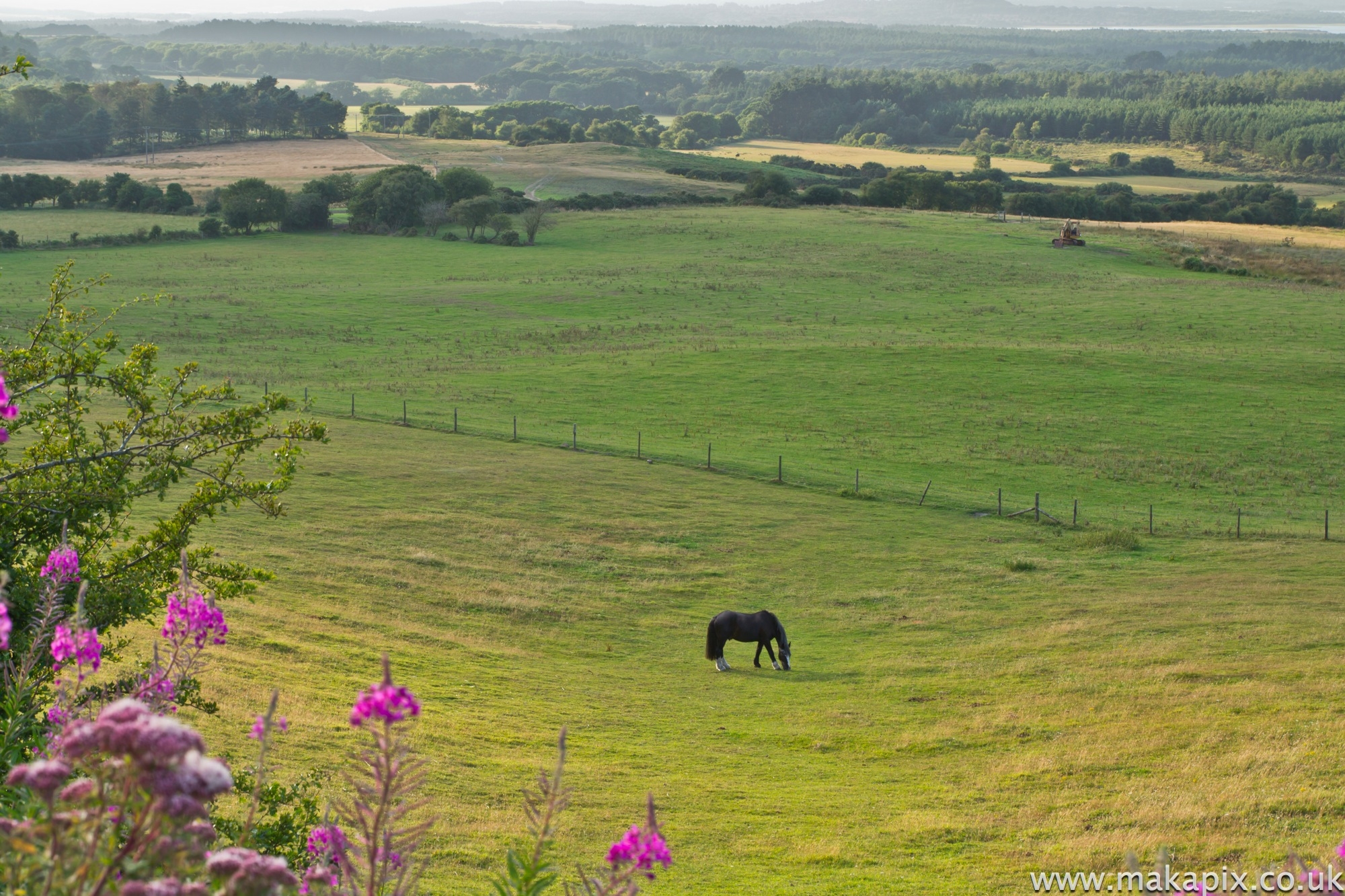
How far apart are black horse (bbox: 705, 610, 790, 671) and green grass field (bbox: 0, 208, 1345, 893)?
55 cm

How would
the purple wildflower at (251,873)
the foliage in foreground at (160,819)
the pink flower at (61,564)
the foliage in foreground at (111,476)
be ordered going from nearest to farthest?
the foliage in foreground at (160,819), the purple wildflower at (251,873), the pink flower at (61,564), the foliage in foreground at (111,476)

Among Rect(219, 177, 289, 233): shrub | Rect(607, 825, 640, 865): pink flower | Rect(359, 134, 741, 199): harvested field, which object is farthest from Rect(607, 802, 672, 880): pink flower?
Rect(359, 134, 741, 199): harvested field

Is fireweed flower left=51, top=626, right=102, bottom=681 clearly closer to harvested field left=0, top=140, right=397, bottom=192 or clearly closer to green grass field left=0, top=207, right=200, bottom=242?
green grass field left=0, top=207, right=200, bottom=242

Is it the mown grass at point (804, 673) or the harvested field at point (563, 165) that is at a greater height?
the harvested field at point (563, 165)

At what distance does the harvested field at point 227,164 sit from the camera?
154 meters

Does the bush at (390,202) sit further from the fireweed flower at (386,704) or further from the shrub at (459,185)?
the fireweed flower at (386,704)

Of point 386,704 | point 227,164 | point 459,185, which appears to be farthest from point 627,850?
point 227,164

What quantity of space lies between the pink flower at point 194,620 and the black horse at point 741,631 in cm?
1994

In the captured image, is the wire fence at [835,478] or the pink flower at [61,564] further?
the wire fence at [835,478]

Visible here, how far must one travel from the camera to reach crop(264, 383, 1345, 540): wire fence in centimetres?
4166

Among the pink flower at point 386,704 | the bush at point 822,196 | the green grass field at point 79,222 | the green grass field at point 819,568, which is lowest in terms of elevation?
the green grass field at point 819,568

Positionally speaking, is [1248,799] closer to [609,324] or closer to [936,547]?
[936,547]

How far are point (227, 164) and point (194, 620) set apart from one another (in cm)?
18584

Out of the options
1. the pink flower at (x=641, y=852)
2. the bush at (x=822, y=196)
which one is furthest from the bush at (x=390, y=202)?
the pink flower at (x=641, y=852)
